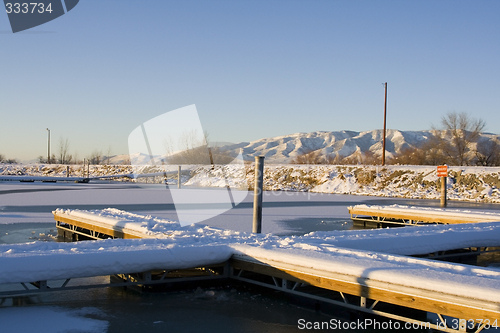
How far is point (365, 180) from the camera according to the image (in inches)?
1129

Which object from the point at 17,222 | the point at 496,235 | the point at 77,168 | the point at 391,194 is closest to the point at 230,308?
the point at 496,235

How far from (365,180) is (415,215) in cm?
1720

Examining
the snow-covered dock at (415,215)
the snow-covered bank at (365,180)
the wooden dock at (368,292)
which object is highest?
Result: the wooden dock at (368,292)

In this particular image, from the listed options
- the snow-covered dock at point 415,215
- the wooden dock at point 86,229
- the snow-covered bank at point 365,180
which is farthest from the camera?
the snow-covered bank at point 365,180

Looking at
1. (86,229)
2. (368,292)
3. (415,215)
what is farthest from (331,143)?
(368,292)

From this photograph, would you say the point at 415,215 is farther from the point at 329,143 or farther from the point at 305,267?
the point at 329,143

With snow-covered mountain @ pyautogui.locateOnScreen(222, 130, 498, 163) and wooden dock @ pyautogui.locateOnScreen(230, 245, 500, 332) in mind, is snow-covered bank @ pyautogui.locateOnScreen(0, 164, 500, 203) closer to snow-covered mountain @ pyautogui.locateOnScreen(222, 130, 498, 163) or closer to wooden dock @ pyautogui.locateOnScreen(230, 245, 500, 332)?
wooden dock @ pyautogui.locateOnScreen(230, 245, 500, 332)

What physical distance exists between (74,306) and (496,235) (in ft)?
21.9

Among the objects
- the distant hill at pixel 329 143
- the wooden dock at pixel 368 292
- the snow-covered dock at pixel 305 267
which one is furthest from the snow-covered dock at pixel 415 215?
the distant hill at pixel 329 143

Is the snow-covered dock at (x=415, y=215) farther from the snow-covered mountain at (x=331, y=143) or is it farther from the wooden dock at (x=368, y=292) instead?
the snow-covered mountain at (x=331, y=143)

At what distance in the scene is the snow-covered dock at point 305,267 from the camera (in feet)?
12.8

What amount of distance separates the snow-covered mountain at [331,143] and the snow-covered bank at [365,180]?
354ft

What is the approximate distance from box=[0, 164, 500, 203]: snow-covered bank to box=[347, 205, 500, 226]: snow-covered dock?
11981mm

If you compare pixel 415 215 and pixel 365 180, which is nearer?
pixel 415 215
